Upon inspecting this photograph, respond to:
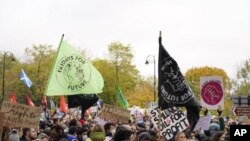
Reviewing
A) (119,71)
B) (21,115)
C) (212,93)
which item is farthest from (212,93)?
(119,71)

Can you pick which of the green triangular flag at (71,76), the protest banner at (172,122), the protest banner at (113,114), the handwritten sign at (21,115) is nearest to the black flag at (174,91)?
the protest banner at (172,122)

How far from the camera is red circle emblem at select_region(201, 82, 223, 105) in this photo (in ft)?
53.7

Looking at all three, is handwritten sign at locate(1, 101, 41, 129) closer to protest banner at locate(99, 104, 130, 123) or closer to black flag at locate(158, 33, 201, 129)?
black flag at locate(158, 33, 201, 129)

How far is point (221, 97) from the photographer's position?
1645cm

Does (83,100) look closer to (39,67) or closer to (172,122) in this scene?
(172,122)

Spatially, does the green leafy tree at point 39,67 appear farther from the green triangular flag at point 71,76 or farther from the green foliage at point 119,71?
the green triangular flag at point 71,76

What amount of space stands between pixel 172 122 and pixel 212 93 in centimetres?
565

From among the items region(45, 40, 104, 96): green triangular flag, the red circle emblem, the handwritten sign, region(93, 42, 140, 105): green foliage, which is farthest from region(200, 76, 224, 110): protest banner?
region(93, 42, 140, 105): green foliage

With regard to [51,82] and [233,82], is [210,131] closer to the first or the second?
[51,82]

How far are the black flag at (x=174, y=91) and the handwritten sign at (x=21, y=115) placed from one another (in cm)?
240

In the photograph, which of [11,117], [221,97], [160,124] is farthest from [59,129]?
[221,97]

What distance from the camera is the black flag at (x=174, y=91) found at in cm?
1187

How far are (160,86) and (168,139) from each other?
4.54ft

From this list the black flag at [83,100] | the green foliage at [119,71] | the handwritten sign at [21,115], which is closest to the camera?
the handwritten sign at [21,115]
